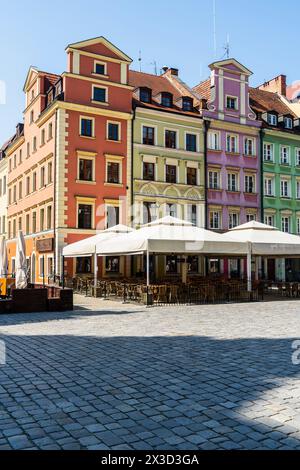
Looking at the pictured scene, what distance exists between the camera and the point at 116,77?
3045 cm

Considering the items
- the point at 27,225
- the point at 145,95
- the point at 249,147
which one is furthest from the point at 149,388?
the point at 249,147

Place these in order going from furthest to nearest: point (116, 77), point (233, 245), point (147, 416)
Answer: point (116, 77), point (233, 245), point (147, 416)

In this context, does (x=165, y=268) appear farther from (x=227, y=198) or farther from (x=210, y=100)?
(x=210, y=100)

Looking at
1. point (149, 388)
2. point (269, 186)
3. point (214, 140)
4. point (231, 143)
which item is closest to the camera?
point (149, 388)

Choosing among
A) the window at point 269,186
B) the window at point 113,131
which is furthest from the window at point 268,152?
the window at point 113,131

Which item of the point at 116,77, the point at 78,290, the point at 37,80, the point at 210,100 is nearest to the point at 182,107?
the point at 210,100

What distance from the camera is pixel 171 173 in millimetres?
31688

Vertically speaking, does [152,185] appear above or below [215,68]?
below

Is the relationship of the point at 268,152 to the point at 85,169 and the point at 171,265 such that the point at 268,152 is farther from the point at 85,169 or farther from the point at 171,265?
the point at 85,169

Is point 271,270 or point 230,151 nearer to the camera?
point 230,151

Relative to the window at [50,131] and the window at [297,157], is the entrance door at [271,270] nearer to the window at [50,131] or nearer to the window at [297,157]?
the window at [297,157]

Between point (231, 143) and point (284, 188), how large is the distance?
594cm

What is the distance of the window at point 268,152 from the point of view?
3566 cm
